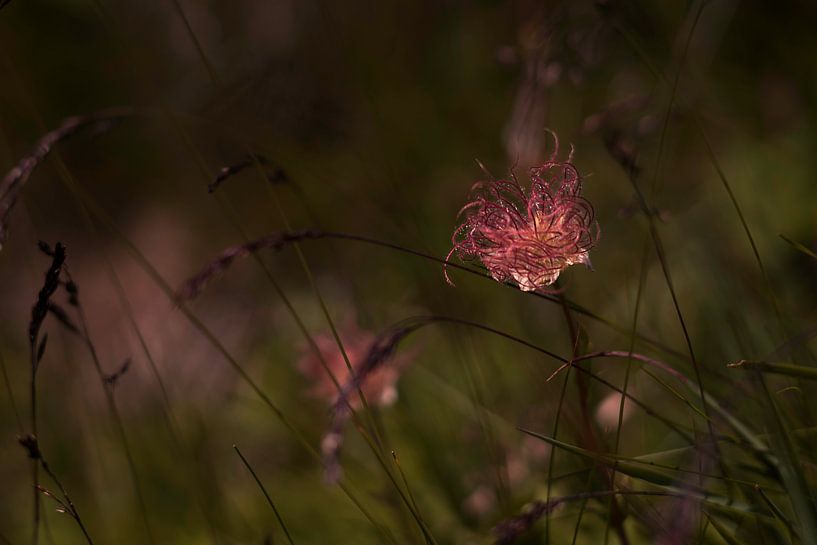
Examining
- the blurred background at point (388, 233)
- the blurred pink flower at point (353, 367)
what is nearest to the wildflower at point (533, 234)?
the blurred background at point (388, 233)

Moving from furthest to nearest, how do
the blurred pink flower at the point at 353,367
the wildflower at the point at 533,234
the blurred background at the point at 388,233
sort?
the blurred pink flower at the point at 353,367 → the blurred background at the point at 388,233 → the wildflower at the point at 533,234

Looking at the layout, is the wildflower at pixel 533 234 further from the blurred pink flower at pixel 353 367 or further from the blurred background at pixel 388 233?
the blurred pink flower at pixel 353 367

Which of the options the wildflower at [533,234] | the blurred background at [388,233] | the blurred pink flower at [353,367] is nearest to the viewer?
the wildflower at [533,234]

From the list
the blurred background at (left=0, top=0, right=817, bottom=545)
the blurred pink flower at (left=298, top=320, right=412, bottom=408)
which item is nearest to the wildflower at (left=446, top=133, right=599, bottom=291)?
the blurred background at (left=0, top=0, right=817, bottom=545)

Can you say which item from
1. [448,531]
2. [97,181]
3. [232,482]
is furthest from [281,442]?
[97,181]

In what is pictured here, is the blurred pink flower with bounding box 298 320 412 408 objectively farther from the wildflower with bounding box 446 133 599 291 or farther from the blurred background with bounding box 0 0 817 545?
the wildflower with bounding box 446 133 599 291

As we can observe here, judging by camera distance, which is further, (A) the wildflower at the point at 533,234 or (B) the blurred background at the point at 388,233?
(B) the blurred background at the point at 388,233

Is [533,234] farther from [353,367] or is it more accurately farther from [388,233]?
[388,233]
